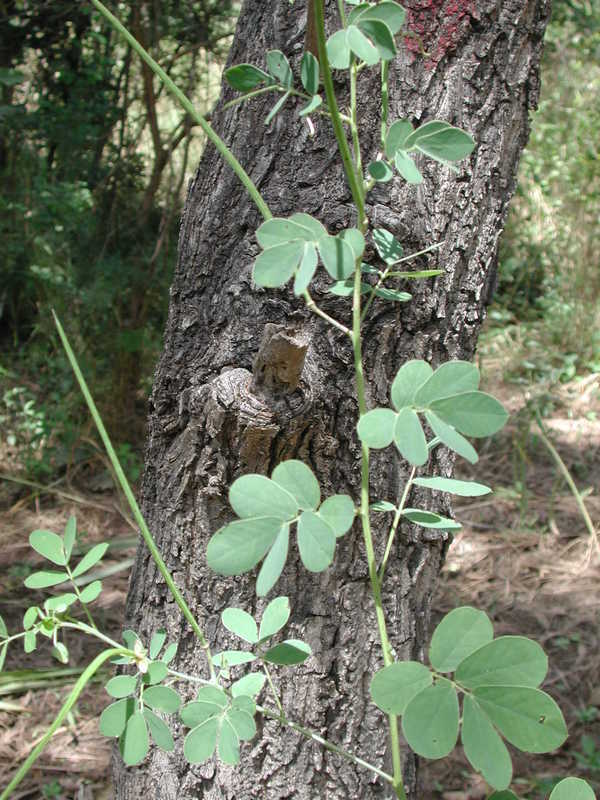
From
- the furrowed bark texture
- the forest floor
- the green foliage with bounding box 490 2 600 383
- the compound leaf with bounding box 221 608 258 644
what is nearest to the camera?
the compound leaf with bounding box 221 608 258 644

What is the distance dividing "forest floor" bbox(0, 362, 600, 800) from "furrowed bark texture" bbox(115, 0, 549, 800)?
92 centimetres

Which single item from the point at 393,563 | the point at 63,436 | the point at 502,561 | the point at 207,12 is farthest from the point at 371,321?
the point at 207,12

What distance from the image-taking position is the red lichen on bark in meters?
0.90

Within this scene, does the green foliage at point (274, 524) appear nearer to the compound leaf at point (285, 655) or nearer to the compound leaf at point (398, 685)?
the compound leaf at point (398, 685)

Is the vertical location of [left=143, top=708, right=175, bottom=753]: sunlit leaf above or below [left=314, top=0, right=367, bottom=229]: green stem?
below

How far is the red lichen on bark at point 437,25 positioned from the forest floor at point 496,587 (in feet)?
5.15

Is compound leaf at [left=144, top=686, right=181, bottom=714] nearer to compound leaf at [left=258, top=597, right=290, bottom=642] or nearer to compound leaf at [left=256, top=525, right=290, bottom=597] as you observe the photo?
compound leaf at [left=258, top=597, right=290, bottom=642]

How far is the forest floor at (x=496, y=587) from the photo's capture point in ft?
5.97

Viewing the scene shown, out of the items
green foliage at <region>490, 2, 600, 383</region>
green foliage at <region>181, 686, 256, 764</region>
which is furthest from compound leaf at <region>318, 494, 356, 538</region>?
green foliage at <region>490, 2, 600, 383</region>

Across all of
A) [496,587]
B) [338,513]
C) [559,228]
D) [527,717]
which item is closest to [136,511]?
[338,513]

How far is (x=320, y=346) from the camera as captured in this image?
34.9 inches

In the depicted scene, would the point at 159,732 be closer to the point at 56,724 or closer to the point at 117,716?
the point at 117,716

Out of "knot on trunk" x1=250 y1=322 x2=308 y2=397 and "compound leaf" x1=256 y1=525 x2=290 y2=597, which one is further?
"knot on trunk" x1=250 y1=322 x2=308 y2=397

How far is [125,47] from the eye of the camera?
3529mm
